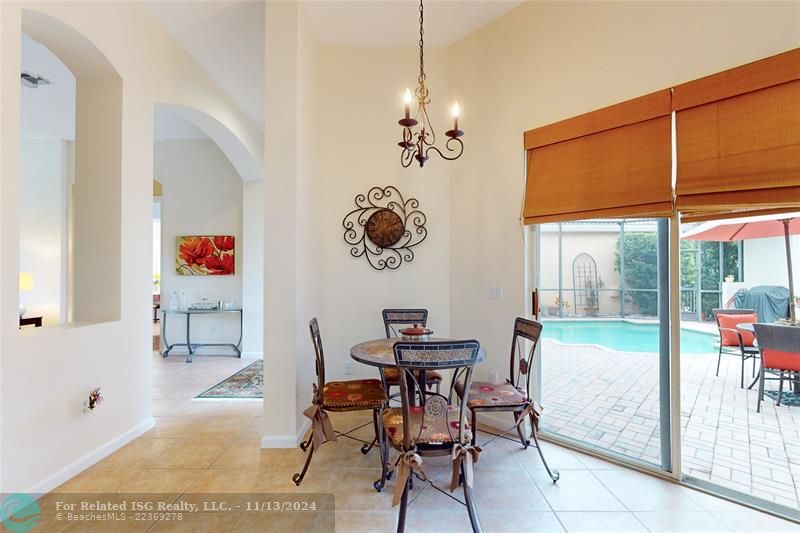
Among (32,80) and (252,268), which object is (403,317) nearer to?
(252,268)

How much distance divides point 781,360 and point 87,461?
15.3 feet

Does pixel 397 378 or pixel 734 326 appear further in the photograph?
pixel 397 378

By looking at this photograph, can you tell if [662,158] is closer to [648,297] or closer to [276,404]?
[648,297]

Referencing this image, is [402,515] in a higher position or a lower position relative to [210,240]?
lower

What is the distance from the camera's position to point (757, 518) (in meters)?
2.03

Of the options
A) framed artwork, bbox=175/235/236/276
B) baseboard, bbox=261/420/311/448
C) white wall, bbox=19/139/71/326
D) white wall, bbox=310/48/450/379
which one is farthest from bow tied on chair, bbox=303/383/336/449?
white wall, bbox=19/139/71/326

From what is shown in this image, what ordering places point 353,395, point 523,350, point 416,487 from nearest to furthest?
point 416,487 → point 353,395 → point 523,350

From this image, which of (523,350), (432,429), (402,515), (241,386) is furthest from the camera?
(241,386)

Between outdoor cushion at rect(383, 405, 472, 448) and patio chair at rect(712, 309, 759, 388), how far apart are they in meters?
2.00

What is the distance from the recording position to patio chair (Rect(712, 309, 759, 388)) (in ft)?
8.20

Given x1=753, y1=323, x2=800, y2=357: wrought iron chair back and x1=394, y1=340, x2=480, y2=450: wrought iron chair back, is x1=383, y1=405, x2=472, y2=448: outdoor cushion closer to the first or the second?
x1=394, y1=340, x2=480, y2=450: wrought iron chair back

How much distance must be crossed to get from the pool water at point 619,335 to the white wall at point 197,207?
5.00 meters

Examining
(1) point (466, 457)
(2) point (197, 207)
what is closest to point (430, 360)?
(1) point (466, 457)

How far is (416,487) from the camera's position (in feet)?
7.60
